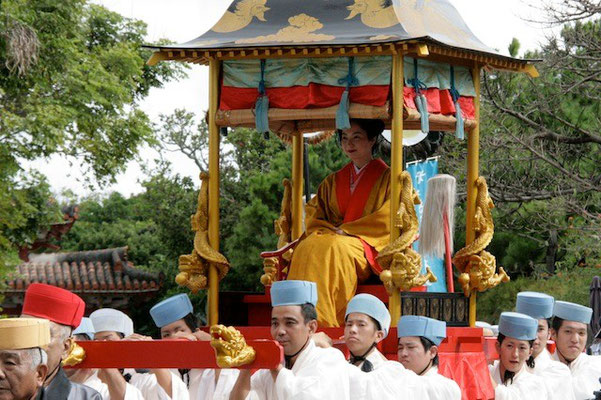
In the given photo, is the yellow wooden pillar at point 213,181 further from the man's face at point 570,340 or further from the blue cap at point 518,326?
the man's face at point 570,340

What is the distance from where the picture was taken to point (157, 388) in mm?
7641

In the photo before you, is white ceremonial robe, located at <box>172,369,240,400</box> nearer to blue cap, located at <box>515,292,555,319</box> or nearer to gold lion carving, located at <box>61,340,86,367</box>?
gold lion carving, located at <box>61,340,86,367</box>

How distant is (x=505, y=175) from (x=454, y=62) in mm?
9194

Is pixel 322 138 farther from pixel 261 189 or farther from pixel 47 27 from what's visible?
pixel 261 189

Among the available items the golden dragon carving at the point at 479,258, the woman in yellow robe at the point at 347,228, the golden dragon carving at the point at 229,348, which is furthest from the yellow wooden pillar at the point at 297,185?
the golden dragon carving at the point at 229,348

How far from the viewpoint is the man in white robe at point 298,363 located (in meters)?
6.52

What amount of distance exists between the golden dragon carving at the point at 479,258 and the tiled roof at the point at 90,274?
1607cm

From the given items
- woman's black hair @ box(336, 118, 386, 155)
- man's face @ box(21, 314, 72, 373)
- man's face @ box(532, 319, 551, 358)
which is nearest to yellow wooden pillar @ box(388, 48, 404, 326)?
woman's black hair @ box(336, 118, 386, 155)

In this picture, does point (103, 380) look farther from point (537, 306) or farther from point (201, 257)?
point (537, 306)

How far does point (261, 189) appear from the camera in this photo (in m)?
20.9

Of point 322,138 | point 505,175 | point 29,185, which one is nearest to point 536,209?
point 505,175

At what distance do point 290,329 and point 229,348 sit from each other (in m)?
0.65

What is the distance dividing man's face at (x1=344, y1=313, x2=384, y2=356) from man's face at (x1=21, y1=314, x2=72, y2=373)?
1.96 m

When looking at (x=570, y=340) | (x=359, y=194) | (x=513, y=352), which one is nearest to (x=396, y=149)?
(x=359, y=194)
